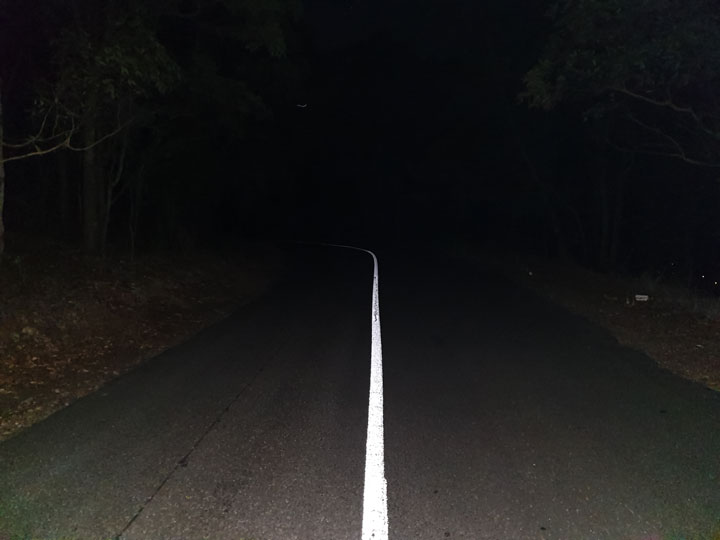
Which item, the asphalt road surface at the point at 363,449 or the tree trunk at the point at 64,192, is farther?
the tree trunk at the point at 64,192

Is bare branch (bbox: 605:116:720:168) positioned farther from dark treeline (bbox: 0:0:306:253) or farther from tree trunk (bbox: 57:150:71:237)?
tree trunk (bbox: 57:150:71:237)

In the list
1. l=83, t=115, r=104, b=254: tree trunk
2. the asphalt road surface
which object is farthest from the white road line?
l=83, t=115, r=104, b=254: tree trunk

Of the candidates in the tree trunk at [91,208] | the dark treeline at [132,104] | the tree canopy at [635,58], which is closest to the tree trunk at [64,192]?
the dark treeline at [132,104]

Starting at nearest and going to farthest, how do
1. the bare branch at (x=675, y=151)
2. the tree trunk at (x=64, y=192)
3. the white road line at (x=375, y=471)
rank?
the white road line at (x=375, y=471) → the bare branch at (x=675, y=151) → the tree trunk at (x=64, y=192)

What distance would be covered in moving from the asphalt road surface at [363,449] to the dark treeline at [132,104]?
16.8 ft

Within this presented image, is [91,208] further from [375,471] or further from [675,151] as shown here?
[675,151]

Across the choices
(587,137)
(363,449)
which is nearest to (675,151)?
(587,137)

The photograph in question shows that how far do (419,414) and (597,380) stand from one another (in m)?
2.72

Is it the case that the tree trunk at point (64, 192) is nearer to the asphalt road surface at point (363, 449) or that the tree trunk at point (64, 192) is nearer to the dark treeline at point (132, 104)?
the dark treeline at point (132, 104)

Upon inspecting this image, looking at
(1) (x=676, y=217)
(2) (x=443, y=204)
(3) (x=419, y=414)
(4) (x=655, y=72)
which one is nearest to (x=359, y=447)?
(3) (x=419, y=414)

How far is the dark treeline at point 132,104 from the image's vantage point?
982cm

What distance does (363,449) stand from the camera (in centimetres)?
512

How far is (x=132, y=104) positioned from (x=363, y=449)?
10.6 m

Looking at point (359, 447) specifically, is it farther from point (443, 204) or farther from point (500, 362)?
point (443, 204)
